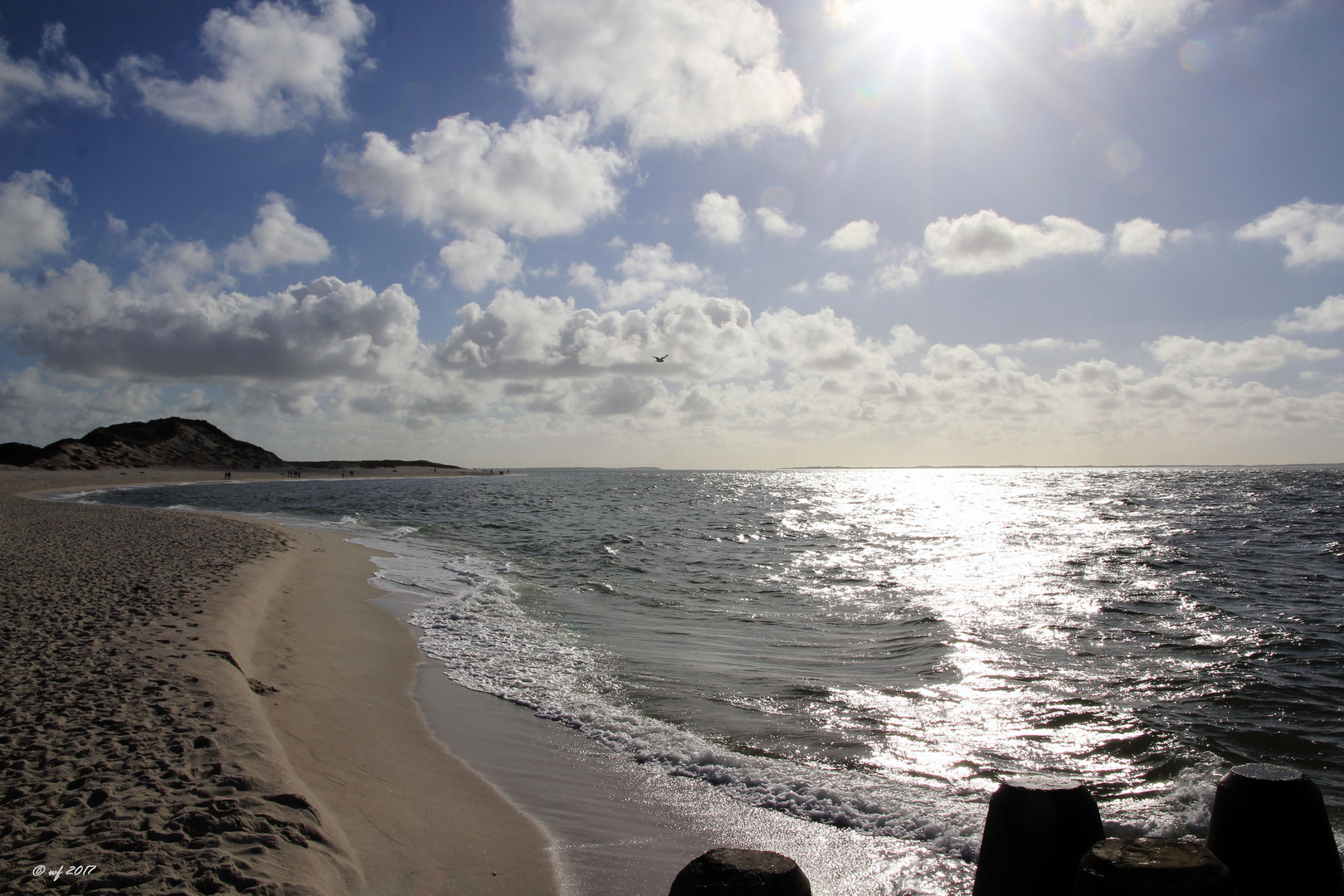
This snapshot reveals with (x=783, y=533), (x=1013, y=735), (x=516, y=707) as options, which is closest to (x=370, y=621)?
(x=516, y=707)

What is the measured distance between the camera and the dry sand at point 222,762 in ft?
13.3

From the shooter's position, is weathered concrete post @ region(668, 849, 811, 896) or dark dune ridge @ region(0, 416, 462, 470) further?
dark dune ridge @ region(0, 416, 462, 470)

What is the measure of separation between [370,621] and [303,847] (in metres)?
9.42

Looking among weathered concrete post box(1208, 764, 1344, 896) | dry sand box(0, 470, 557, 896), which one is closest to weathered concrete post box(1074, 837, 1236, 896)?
weathered concrete post box(1208, 764, 1344, 896)

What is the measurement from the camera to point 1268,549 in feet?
79.0

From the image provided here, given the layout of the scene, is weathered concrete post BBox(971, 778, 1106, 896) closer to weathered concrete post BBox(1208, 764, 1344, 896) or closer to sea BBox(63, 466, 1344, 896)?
weathered concrete post BBox(1208, 764, 1344, 896)

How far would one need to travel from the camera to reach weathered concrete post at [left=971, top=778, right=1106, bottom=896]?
10.1 ft

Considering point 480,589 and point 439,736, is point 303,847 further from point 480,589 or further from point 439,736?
point 480,589

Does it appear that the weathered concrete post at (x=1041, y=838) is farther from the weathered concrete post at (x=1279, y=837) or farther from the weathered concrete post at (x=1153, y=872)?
the weathered concrete post at (x=1279, y=837)

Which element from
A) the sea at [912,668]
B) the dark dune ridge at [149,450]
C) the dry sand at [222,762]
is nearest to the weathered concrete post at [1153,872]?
the sea at [912,668]

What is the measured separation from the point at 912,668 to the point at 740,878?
869 centimetres

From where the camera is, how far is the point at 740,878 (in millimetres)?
2600

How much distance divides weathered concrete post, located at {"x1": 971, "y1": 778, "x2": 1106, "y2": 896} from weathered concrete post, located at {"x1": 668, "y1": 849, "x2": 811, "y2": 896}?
44.3 inches

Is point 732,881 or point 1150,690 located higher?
point 732,881
